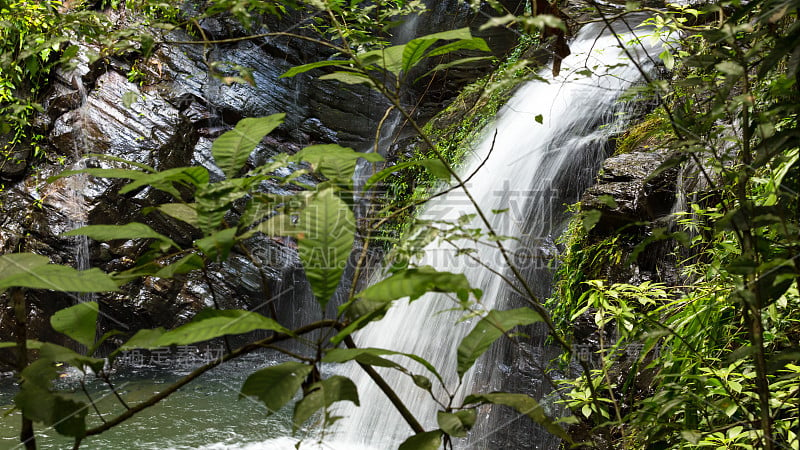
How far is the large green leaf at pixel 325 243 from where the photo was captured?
3.07 feet

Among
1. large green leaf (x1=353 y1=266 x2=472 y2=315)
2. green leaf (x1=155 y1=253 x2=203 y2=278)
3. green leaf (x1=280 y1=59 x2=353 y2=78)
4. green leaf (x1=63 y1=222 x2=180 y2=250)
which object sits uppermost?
green leaf (x1=280 y1=59 x2=353 y2=78)

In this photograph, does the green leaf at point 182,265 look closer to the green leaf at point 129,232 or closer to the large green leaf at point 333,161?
the green leaf at point 129,232

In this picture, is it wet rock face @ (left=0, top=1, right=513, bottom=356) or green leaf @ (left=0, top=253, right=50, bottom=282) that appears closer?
green leaf @ (left=0, top=253, right=50, bottom=282)

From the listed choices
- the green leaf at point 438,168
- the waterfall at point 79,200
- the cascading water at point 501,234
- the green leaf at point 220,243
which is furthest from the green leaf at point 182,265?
the waterfall at point 79,200

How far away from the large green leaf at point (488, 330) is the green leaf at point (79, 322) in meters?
0.69

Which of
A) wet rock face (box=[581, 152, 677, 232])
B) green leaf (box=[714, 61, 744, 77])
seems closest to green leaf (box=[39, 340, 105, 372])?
green leaf (box=[714, 61, 744, 77])

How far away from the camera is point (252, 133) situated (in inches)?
44.5

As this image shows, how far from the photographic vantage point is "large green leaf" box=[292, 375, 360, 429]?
0.87 metres

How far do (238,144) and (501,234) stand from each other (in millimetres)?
3679

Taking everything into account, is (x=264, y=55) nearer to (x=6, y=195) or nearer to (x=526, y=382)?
(x=6, y=195)

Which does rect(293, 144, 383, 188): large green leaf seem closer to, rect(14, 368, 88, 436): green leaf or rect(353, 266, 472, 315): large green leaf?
rect(353, 266, 472, 315): large green leaf

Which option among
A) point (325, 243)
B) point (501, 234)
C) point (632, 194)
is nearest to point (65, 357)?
point (325, 243)

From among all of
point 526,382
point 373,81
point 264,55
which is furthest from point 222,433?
point 264,55

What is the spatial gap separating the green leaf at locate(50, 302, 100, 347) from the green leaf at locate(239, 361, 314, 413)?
0.36 m
